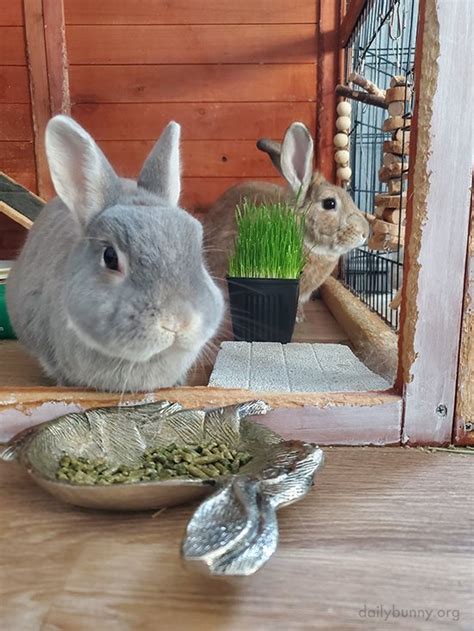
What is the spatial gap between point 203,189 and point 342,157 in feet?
1.88

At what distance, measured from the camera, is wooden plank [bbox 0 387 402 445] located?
0.98m

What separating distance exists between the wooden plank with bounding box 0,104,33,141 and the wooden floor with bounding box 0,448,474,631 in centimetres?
188

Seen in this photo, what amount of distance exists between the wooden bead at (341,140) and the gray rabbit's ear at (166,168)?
1377mm

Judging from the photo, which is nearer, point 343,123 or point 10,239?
point 343,123

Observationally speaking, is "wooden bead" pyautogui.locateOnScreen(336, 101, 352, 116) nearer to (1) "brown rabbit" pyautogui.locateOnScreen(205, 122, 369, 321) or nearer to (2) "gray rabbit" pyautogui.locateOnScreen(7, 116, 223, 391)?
(1) "brown rabbit" pyautogui.locateOnScreen(205, 122, 369, 321)

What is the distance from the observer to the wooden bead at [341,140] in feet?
7.73

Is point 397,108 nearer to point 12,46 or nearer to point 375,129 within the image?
point 375,129

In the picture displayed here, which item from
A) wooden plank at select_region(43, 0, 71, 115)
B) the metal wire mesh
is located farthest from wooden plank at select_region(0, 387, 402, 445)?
wooden plank at select_region(43, 0, 71, 115)

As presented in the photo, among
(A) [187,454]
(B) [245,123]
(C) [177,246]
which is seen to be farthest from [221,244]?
(A) [187,454]

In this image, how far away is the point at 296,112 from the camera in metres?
2.43

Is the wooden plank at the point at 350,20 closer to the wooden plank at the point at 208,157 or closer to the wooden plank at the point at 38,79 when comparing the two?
the wooden plank at the point at 208,157

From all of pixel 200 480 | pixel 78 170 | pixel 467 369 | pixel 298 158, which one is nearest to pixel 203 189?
pixel 298 158

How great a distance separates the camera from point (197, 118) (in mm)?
2406

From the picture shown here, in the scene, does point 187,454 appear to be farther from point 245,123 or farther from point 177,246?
point 245,123
